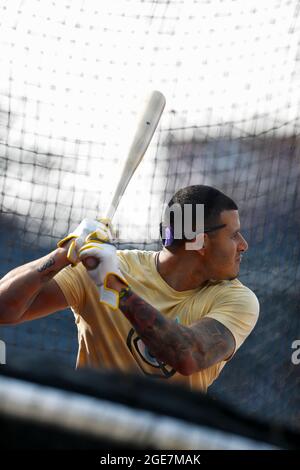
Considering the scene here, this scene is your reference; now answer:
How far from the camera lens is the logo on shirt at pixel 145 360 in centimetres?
259

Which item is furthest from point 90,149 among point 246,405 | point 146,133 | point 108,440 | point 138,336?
point 108,440

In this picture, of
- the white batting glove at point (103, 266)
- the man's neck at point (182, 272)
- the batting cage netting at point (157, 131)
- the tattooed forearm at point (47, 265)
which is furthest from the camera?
the batting cage netting at point (157, 131)

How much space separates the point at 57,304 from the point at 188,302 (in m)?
0.39

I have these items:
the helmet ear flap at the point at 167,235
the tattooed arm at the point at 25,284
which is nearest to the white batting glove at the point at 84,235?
the tattooed arm at the point at 25,284

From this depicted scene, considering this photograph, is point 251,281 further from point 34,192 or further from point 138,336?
point 138,336

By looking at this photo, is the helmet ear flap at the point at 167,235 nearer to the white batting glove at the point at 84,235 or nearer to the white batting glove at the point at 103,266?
the white batting glove at the point at 84,235

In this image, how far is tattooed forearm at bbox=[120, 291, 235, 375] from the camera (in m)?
2.43

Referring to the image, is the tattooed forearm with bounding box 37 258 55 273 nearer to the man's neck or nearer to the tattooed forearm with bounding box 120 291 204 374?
the tattooed forearm with bounding box 120 291 204 374

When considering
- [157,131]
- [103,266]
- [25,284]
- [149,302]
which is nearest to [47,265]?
[25,284]

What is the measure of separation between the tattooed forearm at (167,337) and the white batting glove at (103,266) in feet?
0.12

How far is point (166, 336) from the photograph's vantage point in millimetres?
2424

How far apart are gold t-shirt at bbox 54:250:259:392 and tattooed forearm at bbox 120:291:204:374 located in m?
0.16

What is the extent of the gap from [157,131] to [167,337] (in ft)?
5.93

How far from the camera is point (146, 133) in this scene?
307 centimetres
